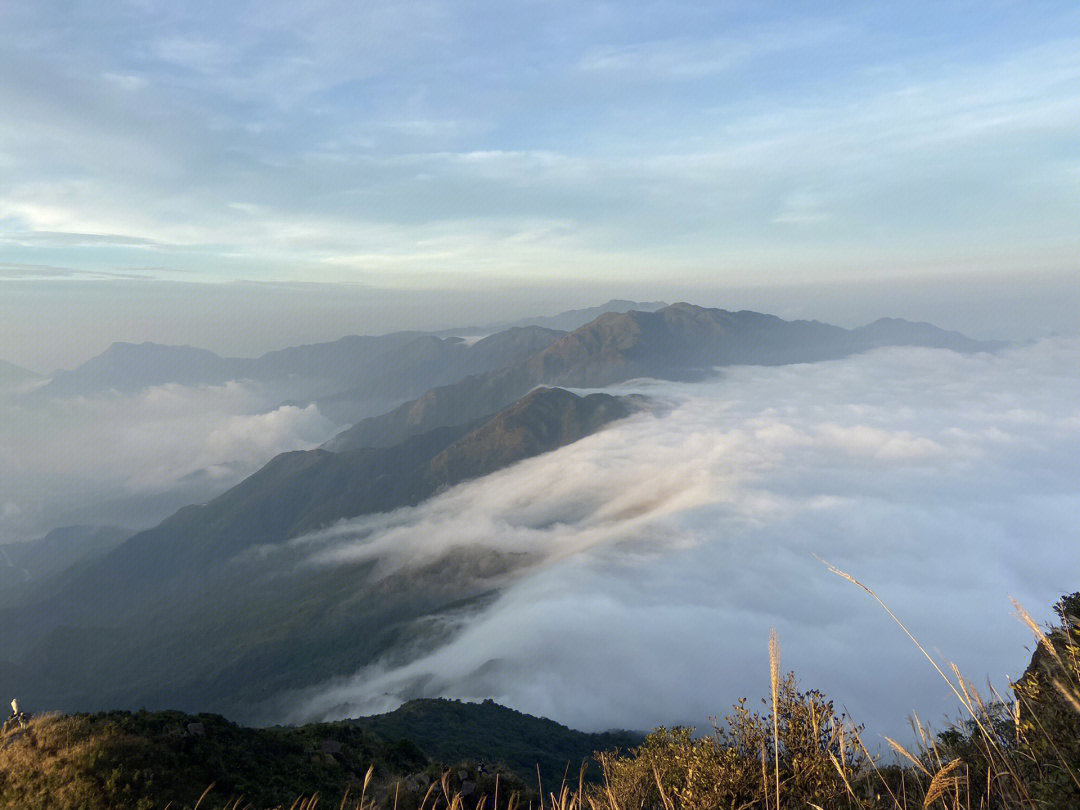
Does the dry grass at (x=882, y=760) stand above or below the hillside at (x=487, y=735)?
above

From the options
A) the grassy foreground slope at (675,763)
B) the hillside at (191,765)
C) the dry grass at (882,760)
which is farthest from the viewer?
the hillside at (191,765)

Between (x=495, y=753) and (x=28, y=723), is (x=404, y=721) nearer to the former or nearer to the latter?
(x=495, y=753)

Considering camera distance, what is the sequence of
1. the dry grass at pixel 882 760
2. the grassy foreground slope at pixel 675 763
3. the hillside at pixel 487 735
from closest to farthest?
the dry grass at pixel 882 760 < the grassy foreground slope at pixel 675 763 < the hillside at pixel 487 735

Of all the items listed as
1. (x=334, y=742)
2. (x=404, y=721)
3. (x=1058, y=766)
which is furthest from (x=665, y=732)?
(x=404, y=721)

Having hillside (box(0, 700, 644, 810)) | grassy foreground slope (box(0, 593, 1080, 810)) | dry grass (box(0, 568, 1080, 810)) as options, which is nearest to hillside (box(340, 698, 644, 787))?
hillside (box(0, 700, 644, 810))

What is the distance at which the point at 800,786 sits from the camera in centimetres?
900

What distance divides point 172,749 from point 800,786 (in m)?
44.9

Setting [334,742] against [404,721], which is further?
[404,721]

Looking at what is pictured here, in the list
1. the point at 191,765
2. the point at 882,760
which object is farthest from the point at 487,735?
the point at 882,760

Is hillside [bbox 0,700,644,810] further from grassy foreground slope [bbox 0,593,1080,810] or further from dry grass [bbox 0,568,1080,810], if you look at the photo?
dry grass [bbox 0,568,1080,810]

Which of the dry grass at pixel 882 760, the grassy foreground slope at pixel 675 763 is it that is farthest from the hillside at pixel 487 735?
the dry grass at pixel 882 760

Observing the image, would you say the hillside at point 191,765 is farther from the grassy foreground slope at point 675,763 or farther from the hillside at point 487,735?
the hillside at point 487,735

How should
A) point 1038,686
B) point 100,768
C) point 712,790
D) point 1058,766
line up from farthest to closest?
point 100,768 → point 712,790 → point 1038,686 → point 1058,766

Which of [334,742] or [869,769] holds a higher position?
[869,769]
